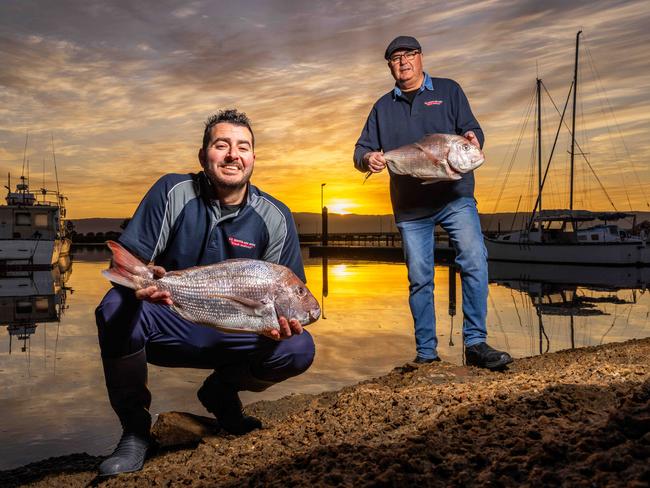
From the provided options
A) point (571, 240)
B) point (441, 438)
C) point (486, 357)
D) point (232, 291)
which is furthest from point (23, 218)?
point (441, 438)

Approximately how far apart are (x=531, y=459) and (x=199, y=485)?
1.93m

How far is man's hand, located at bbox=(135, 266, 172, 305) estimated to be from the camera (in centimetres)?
347

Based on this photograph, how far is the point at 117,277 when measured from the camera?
11.1 ft

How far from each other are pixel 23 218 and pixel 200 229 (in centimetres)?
4975

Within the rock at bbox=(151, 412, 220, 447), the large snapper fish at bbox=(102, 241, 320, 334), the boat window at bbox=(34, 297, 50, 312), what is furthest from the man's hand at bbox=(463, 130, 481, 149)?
the boat window at bbox=(34, 297, 50, 312)

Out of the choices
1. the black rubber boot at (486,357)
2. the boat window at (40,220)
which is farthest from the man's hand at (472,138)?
the boat window at (40,220)

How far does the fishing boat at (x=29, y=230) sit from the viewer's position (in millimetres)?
44312

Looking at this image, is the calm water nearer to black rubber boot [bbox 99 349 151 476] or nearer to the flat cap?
black rubber boot [bbox 99 349 151 476]

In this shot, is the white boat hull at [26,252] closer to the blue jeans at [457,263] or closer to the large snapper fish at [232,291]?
the blue jeans at [457,263]

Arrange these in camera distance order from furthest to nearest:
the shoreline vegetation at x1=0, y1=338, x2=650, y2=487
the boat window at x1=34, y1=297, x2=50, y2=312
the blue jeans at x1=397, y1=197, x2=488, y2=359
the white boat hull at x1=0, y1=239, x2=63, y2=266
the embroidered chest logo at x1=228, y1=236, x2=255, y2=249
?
the white boat hull at x1=0, y1=239, x2=63, y2=266 → the boat window at x1=34, y1=297, x2=50, y2=312 → the blue jeans at x1=397, y1=197, x2=488, y2=359 → the embroidered chest logo at x1=228, y1=236, x2=255, y2=249 → the shoreline vegetation at x1=0, y1=338, x2=650, y2=487

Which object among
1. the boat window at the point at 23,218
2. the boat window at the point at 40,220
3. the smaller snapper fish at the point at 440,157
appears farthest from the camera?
the boat window at the point at 40,220

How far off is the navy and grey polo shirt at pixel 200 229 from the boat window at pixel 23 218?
162 feet

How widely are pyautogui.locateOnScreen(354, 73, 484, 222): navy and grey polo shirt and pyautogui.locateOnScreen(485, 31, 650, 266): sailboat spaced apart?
3363cm

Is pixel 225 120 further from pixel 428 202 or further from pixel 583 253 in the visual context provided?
pixel 583 253
